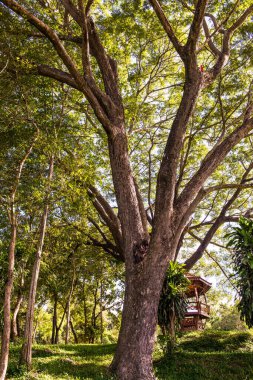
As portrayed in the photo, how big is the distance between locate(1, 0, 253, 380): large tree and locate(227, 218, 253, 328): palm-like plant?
1.70m

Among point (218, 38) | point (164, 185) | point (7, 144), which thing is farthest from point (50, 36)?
point (218, 38)

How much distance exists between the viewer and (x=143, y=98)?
46.4 ft

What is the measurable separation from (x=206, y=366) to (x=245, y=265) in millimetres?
3134

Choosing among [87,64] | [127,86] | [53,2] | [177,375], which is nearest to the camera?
[87,64]

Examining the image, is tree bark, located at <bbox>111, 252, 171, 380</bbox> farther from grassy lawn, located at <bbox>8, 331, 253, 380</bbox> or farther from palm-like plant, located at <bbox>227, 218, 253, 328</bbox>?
palm-like plant, located at <bbox>227, 218, 253, 328</bbox>

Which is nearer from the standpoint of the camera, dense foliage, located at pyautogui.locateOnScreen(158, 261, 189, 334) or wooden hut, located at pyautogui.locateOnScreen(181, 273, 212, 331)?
dense foliage, located at pyautogui.locateOnScreen(158, 261, 189, 334)

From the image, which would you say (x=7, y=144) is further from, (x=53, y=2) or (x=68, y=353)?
(x=68, y=353)

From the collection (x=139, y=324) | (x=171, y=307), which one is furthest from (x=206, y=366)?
(x=139, y=324)

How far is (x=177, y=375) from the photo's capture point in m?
9.09

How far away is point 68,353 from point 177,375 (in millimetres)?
6095

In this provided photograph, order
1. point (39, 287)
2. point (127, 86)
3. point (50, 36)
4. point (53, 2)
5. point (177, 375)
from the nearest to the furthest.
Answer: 1. point (50, 36)
2. point (177, 375)
3. point (53, 2)
4. point (127, 86)
5. point (39, 287)

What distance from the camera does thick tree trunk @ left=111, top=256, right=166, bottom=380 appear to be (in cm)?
655

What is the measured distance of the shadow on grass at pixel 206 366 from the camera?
889 cm

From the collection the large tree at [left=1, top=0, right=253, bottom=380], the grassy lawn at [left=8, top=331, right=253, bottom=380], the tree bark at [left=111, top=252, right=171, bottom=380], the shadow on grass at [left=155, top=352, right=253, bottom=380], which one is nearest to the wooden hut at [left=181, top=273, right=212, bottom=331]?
the grassy lawn at [left=8, top=331, right=253, bottom=380]
